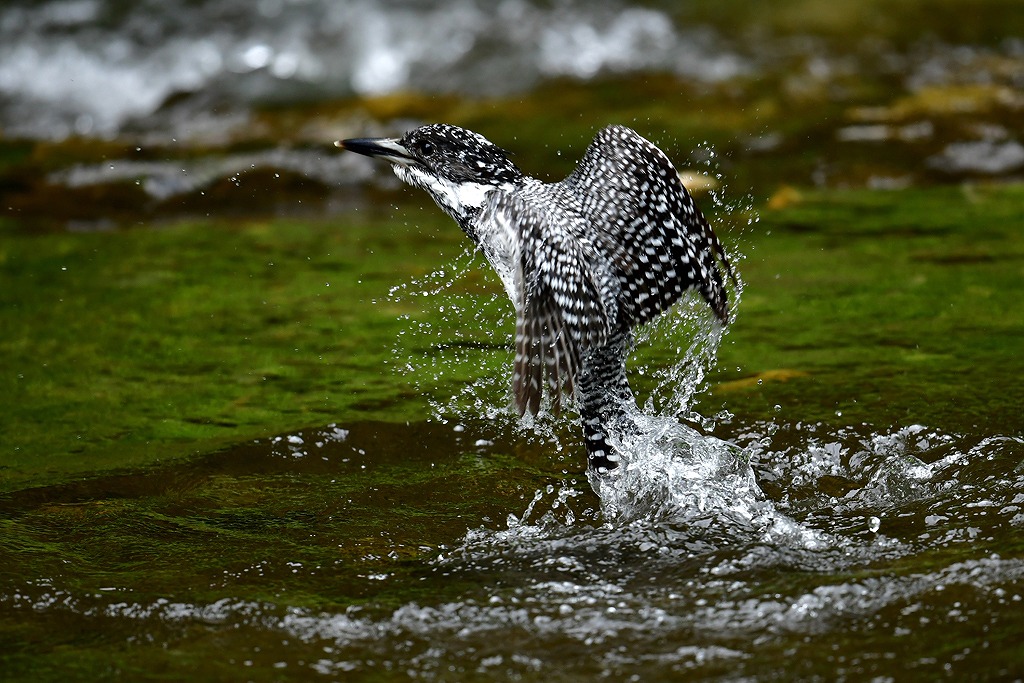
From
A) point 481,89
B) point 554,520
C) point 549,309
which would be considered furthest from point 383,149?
point 481,89

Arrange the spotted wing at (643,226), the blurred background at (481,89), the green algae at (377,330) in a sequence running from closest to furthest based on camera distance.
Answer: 1. the spotted wing at (643,226)
2. the green algae at (377,330)
3. the blurred background at (481,89)

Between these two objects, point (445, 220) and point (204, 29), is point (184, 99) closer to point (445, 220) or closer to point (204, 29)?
point (204, 29)

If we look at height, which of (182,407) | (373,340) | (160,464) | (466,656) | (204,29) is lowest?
(466,656)

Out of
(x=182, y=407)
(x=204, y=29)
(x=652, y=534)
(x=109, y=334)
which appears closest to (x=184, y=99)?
(x=204, y=29)

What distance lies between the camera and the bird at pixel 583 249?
12.9 feet

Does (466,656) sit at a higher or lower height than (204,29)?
lower

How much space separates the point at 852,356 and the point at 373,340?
7.18 feet

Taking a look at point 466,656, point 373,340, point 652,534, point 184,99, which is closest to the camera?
point 466,656

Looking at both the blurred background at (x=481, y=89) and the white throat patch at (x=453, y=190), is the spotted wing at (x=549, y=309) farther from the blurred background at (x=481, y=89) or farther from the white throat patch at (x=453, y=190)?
the blurred background at (x=481, y=89)

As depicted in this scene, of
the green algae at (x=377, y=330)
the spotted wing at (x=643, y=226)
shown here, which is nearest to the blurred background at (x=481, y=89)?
the green algae at (x=377, y=330)

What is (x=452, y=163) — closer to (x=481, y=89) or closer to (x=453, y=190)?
(x=453, y=190)

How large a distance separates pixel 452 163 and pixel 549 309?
91 cm

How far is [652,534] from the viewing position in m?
3.87

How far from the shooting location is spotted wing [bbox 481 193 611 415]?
3.85 metres
